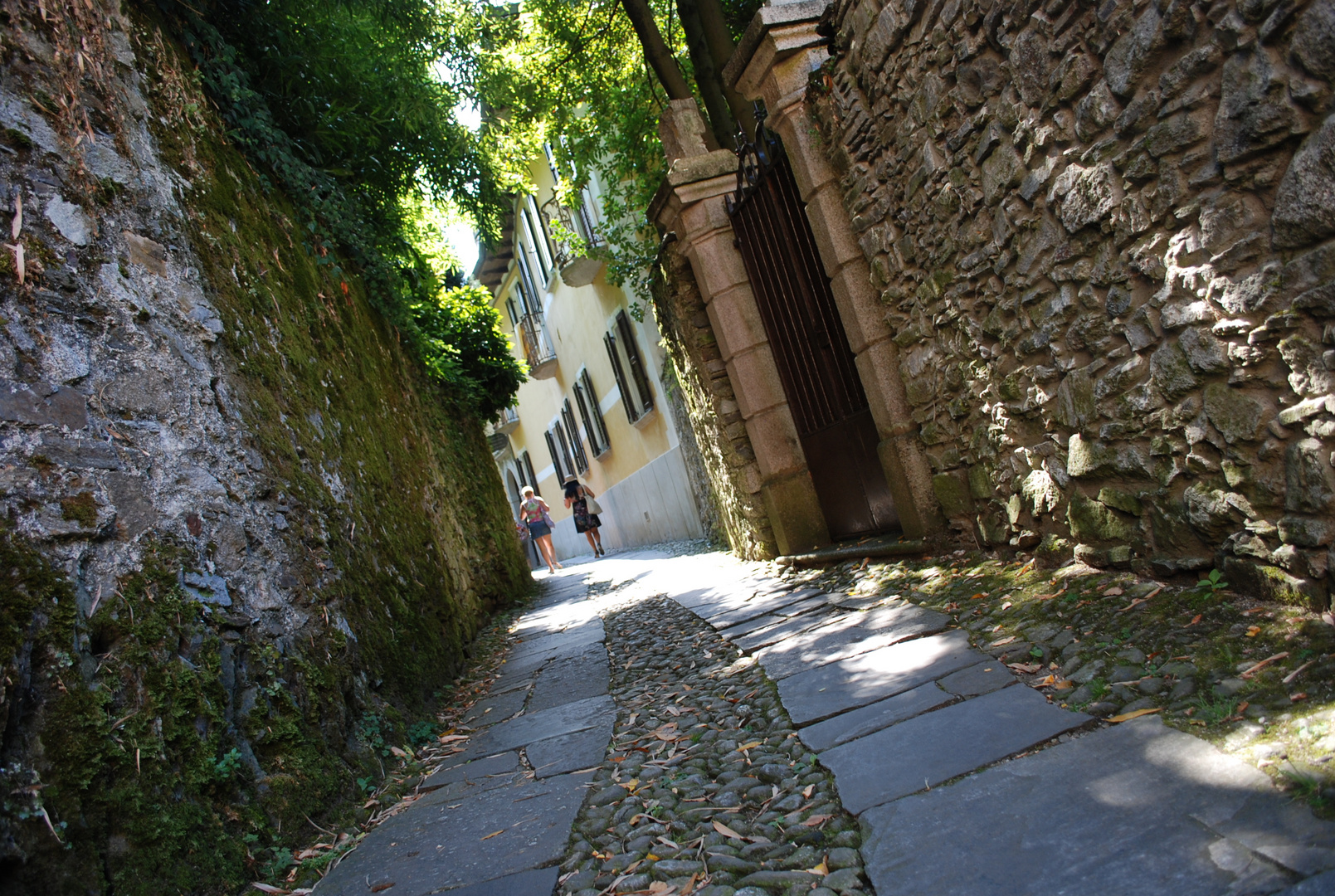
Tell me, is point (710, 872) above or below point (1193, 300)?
below

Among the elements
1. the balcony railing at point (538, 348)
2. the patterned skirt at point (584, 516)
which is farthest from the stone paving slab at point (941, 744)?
the balcony railing at point (538, 348)

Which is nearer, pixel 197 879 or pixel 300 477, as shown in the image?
pixel 197 879

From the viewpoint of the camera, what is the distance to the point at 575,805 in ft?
8.39

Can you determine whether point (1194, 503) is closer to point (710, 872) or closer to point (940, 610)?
point (940, 610)

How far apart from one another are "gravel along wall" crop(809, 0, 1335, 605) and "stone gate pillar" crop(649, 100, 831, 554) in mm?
2087

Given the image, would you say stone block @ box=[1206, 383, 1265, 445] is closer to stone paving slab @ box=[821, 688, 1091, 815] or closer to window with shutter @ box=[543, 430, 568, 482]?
stone paving slab @ box=[821, 688, 1091, 815]

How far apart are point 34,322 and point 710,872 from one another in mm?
2432

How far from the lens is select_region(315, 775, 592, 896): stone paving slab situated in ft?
7.27

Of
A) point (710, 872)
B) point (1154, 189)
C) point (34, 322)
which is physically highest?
point (34, 322)

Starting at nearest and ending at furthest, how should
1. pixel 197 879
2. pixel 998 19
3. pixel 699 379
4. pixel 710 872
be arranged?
pixel 710 872
pixel 197 879
pixel 998 19
pixel 699 379

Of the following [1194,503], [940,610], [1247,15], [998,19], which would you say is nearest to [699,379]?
[940,610]

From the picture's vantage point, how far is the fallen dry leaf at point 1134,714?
204cm

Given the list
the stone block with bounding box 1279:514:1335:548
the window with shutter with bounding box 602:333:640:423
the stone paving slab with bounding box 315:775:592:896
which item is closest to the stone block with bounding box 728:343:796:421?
the stone paving slab with bounding box 315:775:592:896

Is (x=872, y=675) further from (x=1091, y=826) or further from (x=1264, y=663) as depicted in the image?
(x=1091, y=826)
